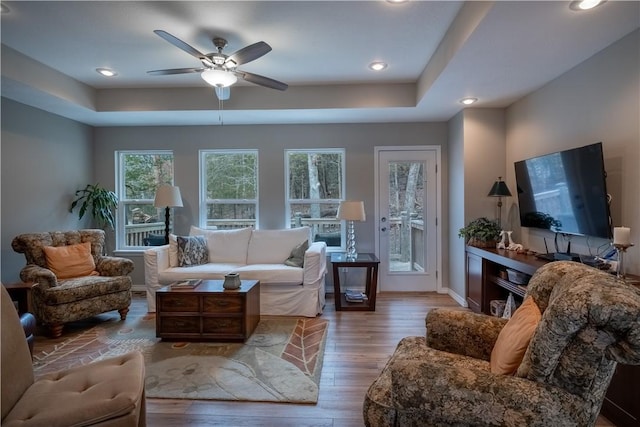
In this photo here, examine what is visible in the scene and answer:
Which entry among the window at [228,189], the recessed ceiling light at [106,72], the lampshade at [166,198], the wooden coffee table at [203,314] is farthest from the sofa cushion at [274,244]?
the recessed ceiling light at [106,72]

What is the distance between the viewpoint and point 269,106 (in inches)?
156

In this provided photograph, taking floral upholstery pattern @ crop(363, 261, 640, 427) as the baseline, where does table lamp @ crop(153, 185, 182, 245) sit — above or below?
above

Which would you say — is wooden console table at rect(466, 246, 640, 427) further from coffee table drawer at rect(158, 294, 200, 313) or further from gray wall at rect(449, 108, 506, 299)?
coffee table drawer at rect(158, 294, 200, 313)

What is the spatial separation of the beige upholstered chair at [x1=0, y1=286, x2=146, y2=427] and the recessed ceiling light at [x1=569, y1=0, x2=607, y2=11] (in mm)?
2962

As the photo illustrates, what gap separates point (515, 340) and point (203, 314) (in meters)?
2.46

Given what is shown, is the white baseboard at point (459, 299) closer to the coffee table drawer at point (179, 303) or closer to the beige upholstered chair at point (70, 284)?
the coffee table drawer at point (179, 303)

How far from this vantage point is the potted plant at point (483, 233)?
11.8ft

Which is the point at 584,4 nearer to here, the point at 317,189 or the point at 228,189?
the point at 317,189

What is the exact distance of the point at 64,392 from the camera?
56.3 inches

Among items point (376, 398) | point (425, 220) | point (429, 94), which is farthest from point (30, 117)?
point (425, 220)

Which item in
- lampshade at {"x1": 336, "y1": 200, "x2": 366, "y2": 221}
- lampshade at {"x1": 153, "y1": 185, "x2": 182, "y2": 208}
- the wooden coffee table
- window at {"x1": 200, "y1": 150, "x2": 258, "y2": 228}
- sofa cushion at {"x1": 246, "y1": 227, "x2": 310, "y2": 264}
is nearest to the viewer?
the wooden coffee table

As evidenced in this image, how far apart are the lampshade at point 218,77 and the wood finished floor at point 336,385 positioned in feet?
7.53

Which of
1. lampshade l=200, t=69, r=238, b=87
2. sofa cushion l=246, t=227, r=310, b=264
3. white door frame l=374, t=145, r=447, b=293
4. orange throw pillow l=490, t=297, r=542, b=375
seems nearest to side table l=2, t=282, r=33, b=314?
sofa cushion l=246, t=227, r=310, b=264

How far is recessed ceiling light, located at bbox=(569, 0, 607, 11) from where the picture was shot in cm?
188
